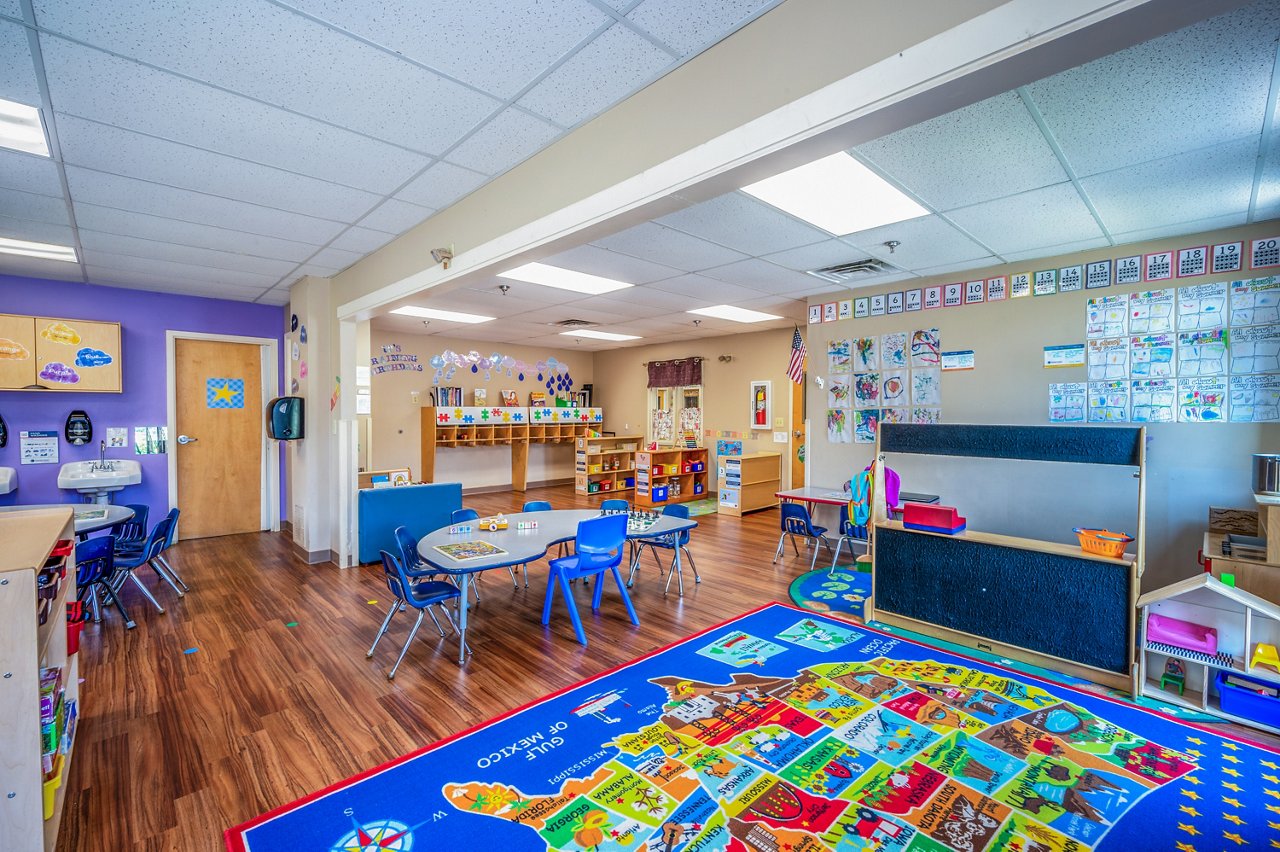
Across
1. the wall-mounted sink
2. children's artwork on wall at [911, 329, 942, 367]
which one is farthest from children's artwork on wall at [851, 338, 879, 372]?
the wall-mounted sink

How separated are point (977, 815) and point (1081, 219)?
142 inches

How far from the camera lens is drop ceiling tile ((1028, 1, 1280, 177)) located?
1.87 m

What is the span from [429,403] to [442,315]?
2.62 m

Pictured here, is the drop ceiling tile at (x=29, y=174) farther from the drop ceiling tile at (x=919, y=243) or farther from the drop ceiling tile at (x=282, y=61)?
the drop ceiling tile at (x=919, y=243)

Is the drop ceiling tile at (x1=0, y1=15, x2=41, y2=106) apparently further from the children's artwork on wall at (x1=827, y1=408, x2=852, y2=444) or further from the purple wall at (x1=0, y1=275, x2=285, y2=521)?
the children's artwork on wall at (x1=827, y1=408, x2=852, y2=444)

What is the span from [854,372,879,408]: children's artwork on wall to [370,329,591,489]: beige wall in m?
6.65

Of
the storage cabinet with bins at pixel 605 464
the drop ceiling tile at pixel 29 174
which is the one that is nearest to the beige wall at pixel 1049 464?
the storage cabinet with bins at pixel 605 464

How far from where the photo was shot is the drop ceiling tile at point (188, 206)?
329 cm

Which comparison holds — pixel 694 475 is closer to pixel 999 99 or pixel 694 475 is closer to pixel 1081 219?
pixel 1081 219

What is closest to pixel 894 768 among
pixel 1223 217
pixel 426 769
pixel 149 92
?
pixel 426 769

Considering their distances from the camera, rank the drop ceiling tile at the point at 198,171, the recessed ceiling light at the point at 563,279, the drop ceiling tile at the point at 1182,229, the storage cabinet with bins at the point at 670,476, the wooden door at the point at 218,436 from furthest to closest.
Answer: the storage cabinet with bins at the point at 670,476 → the wooden door at the point at 218,436 → the recessed ceiling light at the point at 563,279 → the drop ceiling tile at the point at 1182,229 → the drop ceiling tile at the point at 198,171

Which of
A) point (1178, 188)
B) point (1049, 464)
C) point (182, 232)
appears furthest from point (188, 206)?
point (1049, 464)

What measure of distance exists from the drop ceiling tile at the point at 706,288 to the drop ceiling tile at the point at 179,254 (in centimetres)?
356

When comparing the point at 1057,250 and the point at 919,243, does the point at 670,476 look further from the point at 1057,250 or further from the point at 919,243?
the point at 1057,250
